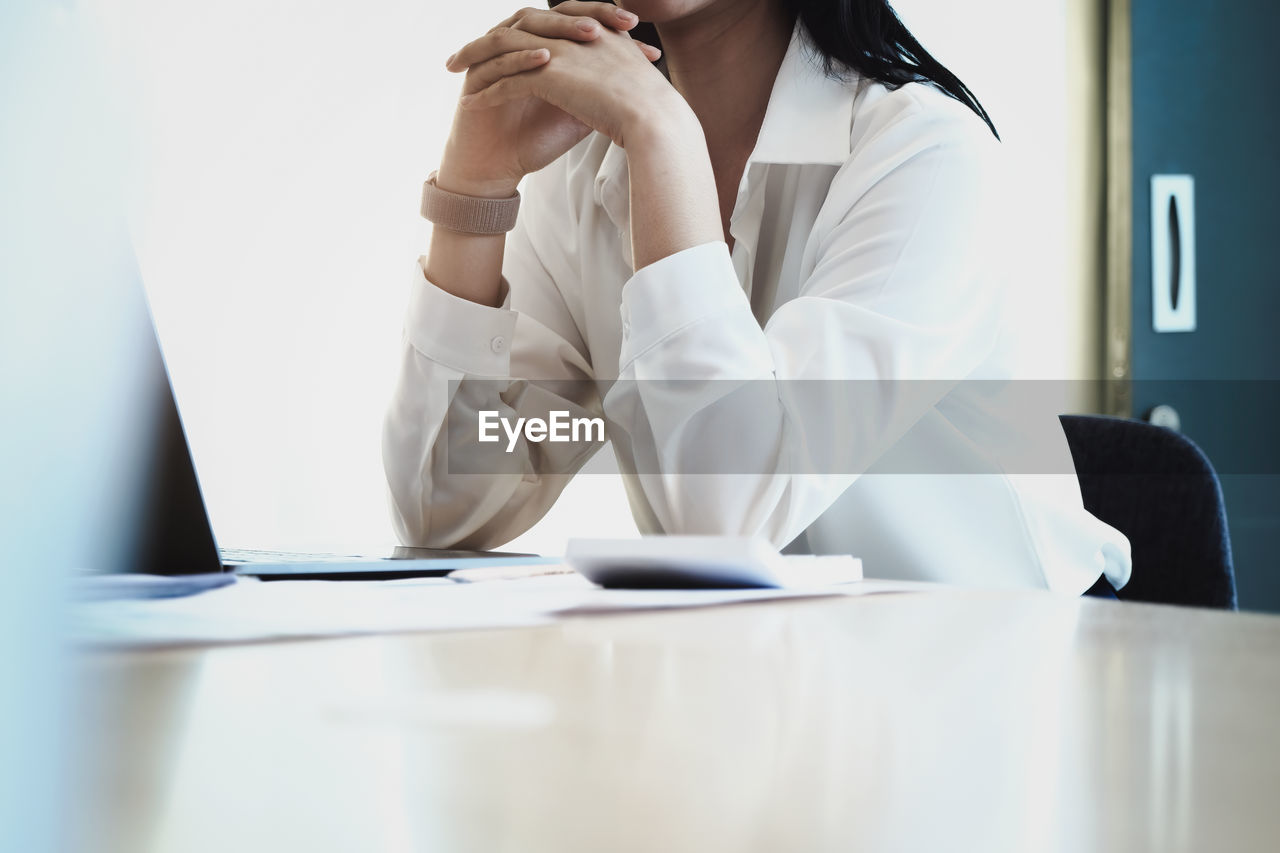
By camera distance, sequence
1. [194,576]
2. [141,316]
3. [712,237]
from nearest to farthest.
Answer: [141,316]
[194,576]
[712,237]

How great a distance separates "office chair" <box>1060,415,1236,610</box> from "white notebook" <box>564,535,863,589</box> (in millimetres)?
589

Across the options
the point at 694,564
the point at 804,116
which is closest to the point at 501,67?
the point at 804,116

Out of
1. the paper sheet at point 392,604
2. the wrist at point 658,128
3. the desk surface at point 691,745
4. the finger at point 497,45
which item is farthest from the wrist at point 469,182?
the desk surface at point 691,745

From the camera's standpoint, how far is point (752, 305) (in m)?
1.04

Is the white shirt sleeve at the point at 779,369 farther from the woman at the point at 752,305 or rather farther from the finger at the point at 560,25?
the finger at the point at 560,25

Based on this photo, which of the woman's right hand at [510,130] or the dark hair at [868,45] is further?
the dark hair at [868,45]

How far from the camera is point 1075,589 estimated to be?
2.82ft

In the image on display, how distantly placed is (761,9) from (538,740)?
3.68 feet

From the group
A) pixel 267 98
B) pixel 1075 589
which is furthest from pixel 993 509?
pixel 267 98

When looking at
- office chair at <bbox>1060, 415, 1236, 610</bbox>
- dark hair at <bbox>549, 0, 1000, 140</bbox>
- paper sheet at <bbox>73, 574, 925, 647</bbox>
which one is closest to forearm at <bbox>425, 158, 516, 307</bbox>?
dark hair at <bbox>549, 0, 1000, 140</bbox>

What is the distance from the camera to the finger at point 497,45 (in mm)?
900

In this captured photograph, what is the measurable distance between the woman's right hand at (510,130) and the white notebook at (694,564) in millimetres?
573

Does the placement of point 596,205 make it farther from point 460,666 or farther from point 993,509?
point 460,666

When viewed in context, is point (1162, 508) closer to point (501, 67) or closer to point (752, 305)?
point (752, 305)
